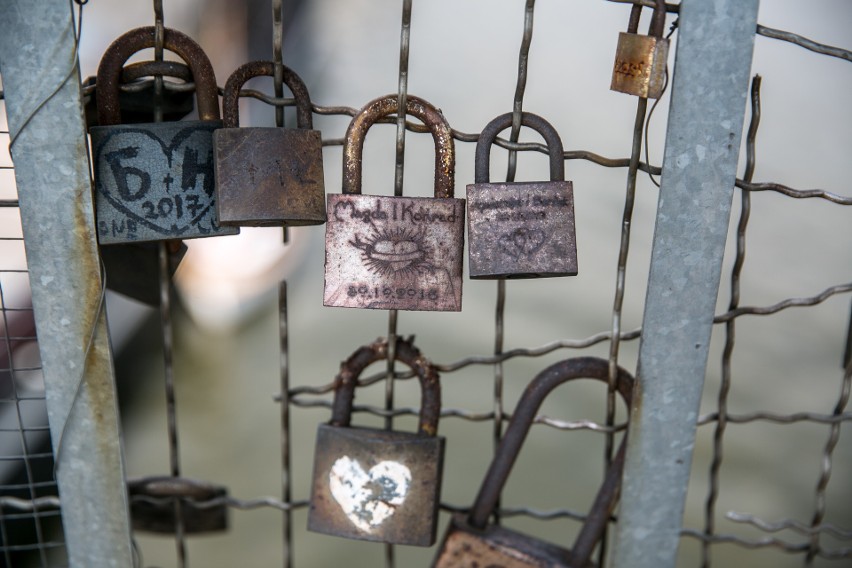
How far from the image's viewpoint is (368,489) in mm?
986

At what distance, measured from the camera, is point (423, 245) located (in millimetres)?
862

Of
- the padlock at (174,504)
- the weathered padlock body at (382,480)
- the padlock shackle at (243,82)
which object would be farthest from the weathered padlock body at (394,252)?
the padlock at (174,504)

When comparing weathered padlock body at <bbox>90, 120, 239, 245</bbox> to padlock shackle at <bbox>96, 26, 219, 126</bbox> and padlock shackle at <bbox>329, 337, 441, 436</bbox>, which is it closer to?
padlock shackle at <bbox>96, 26, 219, 126</bbox>

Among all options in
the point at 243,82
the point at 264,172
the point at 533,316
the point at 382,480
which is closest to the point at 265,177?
the point at 264,172

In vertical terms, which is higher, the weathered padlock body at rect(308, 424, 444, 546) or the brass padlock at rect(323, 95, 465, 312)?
the brass padlock at rect(323, 95, 465, 312)

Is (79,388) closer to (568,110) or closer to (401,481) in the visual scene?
(401,481)

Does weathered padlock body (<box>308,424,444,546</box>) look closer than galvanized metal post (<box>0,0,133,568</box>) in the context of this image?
No

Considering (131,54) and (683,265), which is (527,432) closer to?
(683,265)

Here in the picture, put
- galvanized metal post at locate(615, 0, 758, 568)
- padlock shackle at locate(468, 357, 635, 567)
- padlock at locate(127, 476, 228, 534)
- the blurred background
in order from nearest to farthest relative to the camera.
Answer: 1. galvanized metal post at locate(615, 0, 758, 568)
2. padlock shackle at locate(468, 357, 635, 567)
3. padlock at locate(127, 476, 228, 534)
4. the blurred background

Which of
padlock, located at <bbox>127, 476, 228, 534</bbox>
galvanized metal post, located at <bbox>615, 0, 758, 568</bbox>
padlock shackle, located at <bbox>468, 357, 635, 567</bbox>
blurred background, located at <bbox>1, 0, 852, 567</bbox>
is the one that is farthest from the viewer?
blurred background, located at <bbox>1, 0, 852, 567</bbox>

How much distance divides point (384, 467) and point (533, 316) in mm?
1681

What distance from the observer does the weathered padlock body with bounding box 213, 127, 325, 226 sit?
0.84m

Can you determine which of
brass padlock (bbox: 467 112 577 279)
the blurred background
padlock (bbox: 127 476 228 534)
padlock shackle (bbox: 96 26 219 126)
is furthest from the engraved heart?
the blurred background

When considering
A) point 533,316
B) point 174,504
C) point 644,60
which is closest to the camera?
point 644,60
